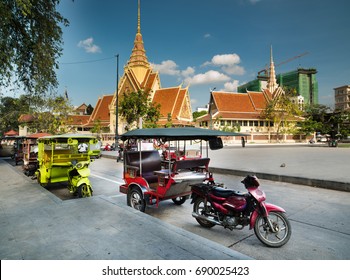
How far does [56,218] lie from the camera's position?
15.6 feet

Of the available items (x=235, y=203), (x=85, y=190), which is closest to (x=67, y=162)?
(x=85, y=190)

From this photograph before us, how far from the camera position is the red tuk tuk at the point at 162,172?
5.41 metres

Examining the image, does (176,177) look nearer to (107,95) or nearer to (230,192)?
(230,192)

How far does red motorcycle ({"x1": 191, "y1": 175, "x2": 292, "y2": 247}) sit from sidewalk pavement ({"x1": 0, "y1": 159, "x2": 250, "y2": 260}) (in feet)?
2.50

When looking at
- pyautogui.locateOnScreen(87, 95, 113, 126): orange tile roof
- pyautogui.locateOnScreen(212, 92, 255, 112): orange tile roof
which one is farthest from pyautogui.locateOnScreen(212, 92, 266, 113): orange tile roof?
pyautogui.locateOnScreen(87, 95, 113, 126): orange tile roof

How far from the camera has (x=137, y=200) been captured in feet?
19.6

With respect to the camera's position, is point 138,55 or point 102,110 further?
point 102,110

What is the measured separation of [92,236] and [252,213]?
2674 millimetres

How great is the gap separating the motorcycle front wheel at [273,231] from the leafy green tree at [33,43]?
36.1 feet

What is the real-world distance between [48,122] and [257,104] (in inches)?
1821

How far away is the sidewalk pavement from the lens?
324cm

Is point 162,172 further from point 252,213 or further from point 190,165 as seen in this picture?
point 252,213

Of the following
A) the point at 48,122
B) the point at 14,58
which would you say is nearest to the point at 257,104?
the point at 48,122
